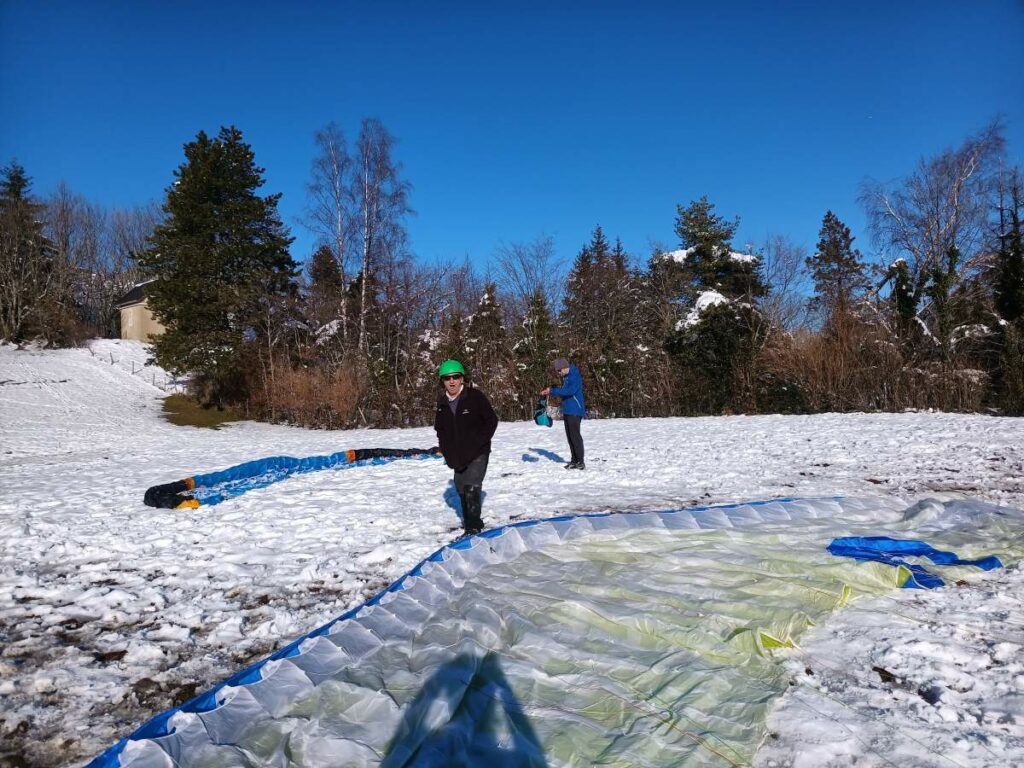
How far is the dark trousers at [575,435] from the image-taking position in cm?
766

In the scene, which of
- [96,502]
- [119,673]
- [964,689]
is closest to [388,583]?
[119,673]

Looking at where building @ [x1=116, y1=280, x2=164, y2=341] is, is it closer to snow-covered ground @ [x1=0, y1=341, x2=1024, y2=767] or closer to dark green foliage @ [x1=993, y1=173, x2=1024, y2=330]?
snow-covered ground @ [x1=0, y1=341, x2=1024, y2=767]

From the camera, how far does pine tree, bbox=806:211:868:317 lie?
20.9m

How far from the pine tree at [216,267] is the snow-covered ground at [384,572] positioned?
353 inches

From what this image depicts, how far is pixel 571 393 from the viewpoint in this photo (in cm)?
754

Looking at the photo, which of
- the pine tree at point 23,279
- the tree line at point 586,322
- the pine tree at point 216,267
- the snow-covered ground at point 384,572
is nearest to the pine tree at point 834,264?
the tree line at point 586,322

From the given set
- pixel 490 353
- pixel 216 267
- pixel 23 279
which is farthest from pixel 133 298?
pixel 490 353

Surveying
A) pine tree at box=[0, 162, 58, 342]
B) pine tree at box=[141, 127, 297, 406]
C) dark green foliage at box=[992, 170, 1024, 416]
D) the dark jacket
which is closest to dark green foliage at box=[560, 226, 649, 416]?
dark green foliage at box=[992, 170, 1024, 416]

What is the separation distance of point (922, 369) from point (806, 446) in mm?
7457

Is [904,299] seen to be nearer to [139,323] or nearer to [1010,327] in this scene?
[1010,327]

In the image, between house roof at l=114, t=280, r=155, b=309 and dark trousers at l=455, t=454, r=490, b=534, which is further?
house roof at l=114, t=280, r=155, b=309

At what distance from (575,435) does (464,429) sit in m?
3.38

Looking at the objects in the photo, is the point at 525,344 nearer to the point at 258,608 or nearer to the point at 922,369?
the point at 922,369

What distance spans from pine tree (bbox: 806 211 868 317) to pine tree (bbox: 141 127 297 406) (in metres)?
19.7
